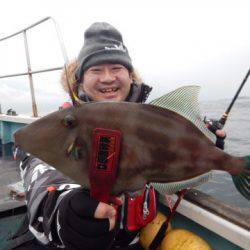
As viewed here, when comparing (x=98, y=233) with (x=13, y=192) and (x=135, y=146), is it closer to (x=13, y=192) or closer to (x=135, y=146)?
(x=135, y=146)

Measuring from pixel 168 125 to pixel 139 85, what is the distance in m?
1.17

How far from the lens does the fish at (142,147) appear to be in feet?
4.51

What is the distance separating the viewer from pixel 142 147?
137 cm

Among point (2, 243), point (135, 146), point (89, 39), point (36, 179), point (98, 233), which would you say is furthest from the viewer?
point (2, 243)

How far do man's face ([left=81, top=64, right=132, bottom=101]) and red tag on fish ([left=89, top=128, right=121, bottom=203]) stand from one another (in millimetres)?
1092

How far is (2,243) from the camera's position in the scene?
3.32m

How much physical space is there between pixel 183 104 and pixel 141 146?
0.93 ft

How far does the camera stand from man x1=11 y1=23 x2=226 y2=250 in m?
1.72

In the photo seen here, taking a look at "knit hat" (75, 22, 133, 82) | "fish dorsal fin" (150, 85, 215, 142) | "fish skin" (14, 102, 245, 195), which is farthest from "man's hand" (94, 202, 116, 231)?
"knit hat" (75, 22, 133, 82)

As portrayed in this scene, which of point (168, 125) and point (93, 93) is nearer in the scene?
point (168, 125)

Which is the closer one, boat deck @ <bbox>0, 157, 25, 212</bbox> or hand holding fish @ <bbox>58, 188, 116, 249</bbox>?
hand holding fish @ <bbox>58, 188, 116, 249</bbox>

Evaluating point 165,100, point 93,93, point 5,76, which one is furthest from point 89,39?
point 5,76

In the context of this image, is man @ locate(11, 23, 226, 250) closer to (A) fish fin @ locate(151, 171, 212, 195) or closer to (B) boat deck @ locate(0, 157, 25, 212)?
(A) fish fin @ locate(151, 171, 212, 195)

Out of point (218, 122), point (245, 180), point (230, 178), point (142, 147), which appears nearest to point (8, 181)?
point (218, 122)
